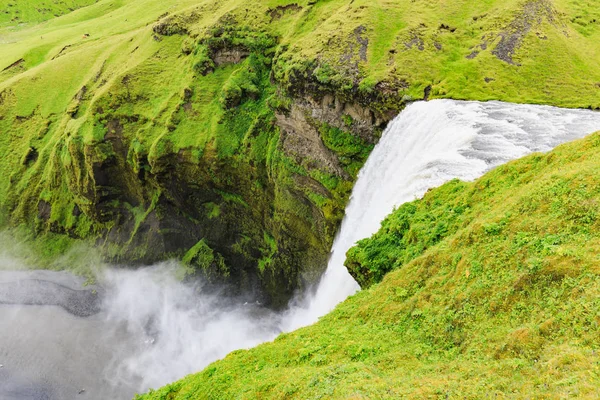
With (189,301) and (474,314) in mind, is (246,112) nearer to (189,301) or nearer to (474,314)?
(189,301)

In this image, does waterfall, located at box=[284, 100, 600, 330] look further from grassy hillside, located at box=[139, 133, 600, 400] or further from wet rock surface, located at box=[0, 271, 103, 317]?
wet rock surface, located at box=[0, 271, 103, 317]

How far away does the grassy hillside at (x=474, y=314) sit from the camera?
8781mm

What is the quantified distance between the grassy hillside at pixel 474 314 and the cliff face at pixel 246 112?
18725mm

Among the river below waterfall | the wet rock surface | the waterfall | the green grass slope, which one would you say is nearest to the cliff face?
the river below waterfall

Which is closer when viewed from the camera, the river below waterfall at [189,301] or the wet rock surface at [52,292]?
the river below waterfall at [189,301]

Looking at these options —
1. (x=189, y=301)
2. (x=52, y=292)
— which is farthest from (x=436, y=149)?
(x=52, y=292)

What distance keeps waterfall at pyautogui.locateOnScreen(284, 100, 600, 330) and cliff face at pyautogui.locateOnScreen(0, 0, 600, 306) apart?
163 inches

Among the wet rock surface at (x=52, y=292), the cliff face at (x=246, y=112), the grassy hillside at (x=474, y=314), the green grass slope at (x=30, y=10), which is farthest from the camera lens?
the green grass slope at (x=30, y=10)

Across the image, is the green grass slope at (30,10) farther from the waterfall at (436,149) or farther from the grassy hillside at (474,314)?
the grassy hillside at (474,314)

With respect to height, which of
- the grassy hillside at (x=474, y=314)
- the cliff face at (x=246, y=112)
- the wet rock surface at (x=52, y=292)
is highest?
the grassy hillside at (x=474, y=314)

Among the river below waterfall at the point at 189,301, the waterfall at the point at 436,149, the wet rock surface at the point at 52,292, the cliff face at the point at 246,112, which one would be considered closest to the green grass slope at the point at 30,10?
the cliff face at the point at 246,112

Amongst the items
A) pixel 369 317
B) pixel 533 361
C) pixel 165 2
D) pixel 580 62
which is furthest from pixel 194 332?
pixel 165 2

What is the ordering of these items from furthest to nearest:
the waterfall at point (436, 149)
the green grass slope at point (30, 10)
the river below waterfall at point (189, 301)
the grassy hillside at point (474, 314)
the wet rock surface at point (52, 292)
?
the green grass slope at point (30, 10), the wet rock surface at point (52, 292), the river below waterfall at point (189, 301), the waterfall at point (436, 149), the grassy hillside at point (474, 314)

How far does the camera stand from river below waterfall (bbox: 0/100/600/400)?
21.9 m
